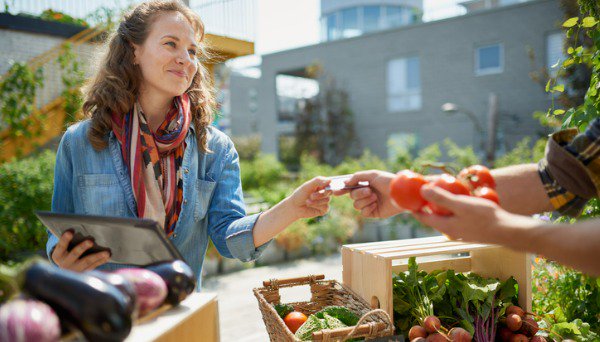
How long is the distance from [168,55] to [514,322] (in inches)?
73.4

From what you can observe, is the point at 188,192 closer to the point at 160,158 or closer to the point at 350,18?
the point at 160,158

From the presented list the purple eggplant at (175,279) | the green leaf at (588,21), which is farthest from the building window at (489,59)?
the purple eggplant at (175,279)

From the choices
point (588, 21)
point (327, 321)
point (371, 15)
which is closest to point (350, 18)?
point (371, 15)

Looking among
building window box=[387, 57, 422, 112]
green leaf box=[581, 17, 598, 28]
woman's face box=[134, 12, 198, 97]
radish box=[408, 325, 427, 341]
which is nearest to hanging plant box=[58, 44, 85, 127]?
woman's face box=[134, 12, 198, 97]

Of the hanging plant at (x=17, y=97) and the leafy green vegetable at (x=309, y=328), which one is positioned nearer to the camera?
the leafy green vegetable at (x=309, y=328)

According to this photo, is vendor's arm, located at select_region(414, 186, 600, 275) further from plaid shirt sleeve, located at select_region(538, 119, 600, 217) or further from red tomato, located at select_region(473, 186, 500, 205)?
plaid shirt sleeve, located at select_region(538, 119, 600, 217)

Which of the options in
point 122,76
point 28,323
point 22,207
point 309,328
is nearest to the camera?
point 28,323

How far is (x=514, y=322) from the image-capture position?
2.12 m

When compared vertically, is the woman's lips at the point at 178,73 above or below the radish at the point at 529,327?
above

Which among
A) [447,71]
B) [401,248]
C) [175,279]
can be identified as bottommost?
[401,248]

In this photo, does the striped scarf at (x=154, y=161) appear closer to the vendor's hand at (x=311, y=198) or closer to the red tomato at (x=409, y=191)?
the vendor's hand at (x=311, y=198)

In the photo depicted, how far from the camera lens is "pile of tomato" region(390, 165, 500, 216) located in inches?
46.4

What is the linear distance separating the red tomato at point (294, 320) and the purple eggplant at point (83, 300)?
3.66ft

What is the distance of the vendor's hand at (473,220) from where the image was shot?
3.37ft
